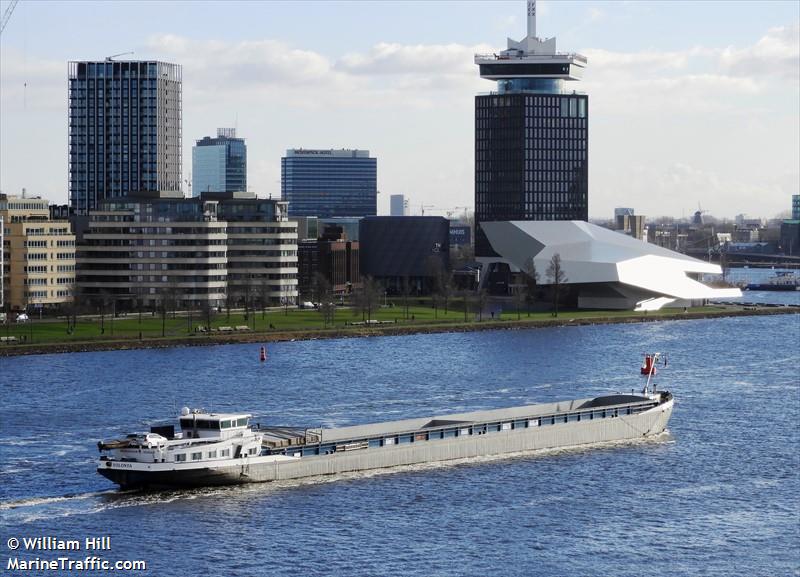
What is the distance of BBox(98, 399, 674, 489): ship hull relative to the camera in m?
61.1

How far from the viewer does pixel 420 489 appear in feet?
206

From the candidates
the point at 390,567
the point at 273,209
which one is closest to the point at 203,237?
the point at 273,209

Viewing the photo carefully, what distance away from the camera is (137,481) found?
200 feet

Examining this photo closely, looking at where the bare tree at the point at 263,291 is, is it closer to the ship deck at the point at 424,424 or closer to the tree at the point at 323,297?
the tree at the point at 323,297

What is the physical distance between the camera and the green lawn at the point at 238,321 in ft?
400

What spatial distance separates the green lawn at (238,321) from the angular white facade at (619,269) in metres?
2.80

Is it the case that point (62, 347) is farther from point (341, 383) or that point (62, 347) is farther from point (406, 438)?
point (406, 438)

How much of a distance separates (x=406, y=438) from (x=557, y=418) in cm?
953

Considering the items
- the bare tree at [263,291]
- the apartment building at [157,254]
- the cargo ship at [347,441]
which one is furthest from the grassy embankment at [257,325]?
the cargo ship at [347,441]

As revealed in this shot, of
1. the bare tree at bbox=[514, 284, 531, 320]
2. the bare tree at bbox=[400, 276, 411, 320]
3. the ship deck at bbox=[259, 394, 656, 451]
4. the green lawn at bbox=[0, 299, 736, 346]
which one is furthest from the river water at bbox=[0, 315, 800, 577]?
the bare tree at bbox=[514, 284, 531, 320]

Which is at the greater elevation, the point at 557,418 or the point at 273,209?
the point at 273,209

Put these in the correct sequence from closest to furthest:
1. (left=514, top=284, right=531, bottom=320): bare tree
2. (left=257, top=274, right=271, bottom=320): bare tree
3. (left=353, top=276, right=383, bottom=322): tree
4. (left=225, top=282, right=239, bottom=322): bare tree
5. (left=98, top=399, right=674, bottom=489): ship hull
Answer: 1. (left=98, top=399, right=674, bottom=489): ship hull
2. (left=225, top=282, right=239, bottom=322): bare tree
3. (left=353, top=276, right=383, bottom=322): tree
4. (left=257, top=274, right=271, bottom=320): bare tree
5. (left=514, top=284, right=531, bottom=320): bare tree

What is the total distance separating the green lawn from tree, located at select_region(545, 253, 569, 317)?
214 centimetres

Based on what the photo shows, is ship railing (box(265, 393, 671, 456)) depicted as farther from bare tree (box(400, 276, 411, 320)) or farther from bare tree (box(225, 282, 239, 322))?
bare tree (box(400, 276, 411, 320))
